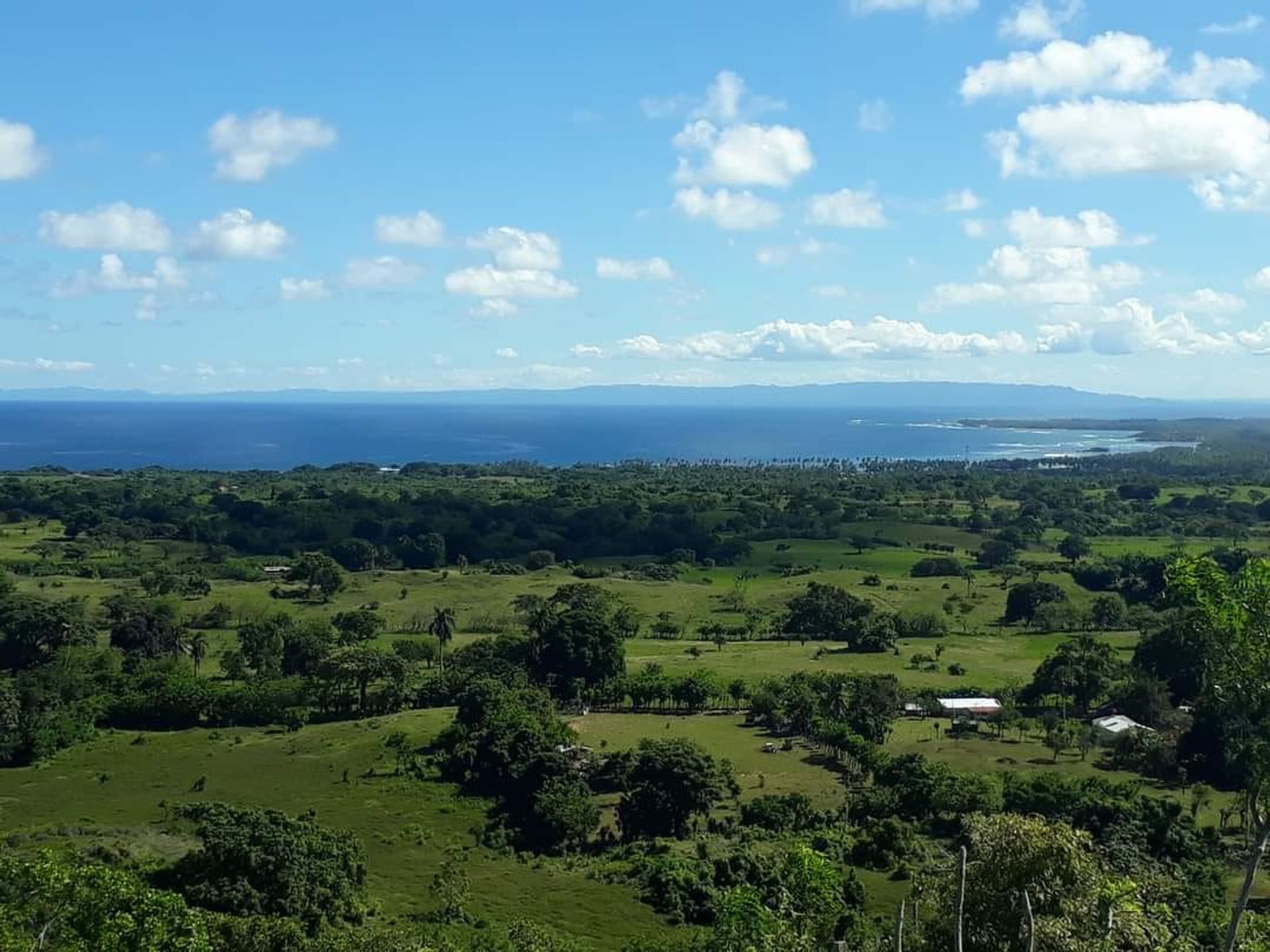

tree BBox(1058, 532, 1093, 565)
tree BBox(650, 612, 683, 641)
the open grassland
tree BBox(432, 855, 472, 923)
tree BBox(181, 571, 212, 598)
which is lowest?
tree BBox(650, 612, 683, 641)

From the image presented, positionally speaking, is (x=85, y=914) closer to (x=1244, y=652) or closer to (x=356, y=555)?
(x=1244, y=652)

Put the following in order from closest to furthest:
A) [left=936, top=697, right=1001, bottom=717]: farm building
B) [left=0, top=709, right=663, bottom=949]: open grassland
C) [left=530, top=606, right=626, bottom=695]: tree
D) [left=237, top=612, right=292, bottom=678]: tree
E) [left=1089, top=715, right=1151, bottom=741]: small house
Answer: [left=0, top=709, right=663, bottom=949]: open grassland < [left=1089, top=715, right=1151, bottom=741]: small house < [left=936, top=697, right=1001, bottom=717]: farm building < [left=530, top=606, right=626, bottom=695]: tree < [left=237, top=612, right=292, bottom=678]: tree

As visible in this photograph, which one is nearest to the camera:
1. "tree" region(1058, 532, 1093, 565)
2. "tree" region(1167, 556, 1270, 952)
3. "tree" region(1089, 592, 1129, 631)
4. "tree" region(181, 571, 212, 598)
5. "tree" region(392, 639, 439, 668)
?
"tree" region(1167, 556, 1270, 952)

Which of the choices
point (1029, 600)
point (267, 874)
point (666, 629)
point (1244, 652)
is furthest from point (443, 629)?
point (1244, 652)

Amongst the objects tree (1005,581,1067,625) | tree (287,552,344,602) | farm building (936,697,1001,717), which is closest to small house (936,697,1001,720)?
farm building (936,697,1001,717)

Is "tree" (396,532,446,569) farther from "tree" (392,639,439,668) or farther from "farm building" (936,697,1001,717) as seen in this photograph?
"farm building" (936,697,1001,717)

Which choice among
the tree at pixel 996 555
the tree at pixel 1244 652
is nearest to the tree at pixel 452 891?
the tree at pixel 1244 652

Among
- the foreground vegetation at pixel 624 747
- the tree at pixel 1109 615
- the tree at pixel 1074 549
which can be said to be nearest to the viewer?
the foreground vegetation at pixel 624 747

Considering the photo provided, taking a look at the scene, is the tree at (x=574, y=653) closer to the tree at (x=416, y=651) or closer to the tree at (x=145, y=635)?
the tree at (x=416, y=651)
